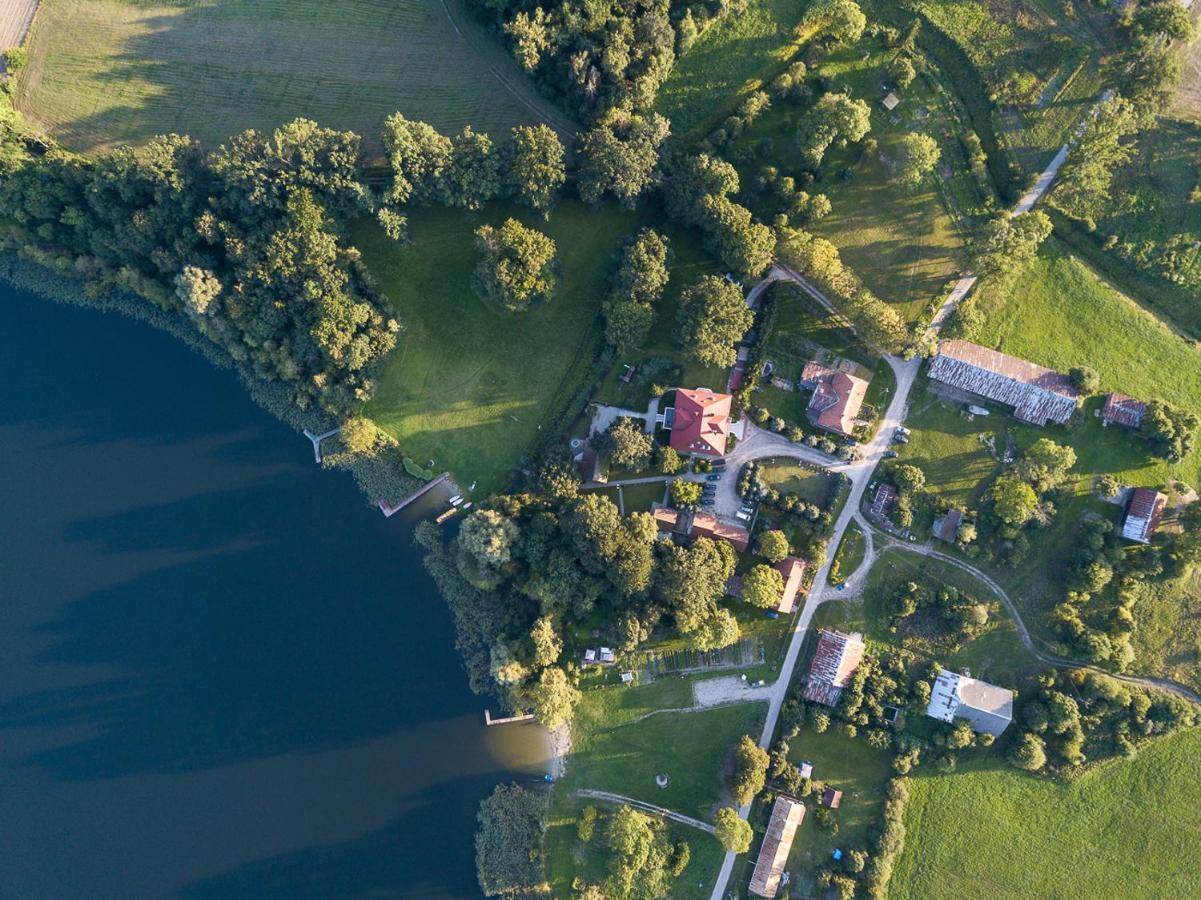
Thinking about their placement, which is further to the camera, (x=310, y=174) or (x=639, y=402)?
(x=639, y=402)

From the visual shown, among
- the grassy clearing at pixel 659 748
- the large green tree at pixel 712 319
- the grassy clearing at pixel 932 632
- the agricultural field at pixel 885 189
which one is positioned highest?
the agricultural field at pixel 885 189

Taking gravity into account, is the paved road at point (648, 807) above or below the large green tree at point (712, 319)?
below

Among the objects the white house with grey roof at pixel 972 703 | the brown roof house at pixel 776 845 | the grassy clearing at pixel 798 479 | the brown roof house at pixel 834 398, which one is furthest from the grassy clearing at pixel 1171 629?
the brown roof house at pixel 776 845

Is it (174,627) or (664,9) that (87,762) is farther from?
(664,9)

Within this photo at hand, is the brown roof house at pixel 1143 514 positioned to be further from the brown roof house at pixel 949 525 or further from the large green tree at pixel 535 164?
the large green tree at pixel 535 164

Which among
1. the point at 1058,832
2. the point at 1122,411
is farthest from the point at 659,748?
the point at 1122,411

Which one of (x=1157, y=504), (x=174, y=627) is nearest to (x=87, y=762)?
(x=174, y=627)
